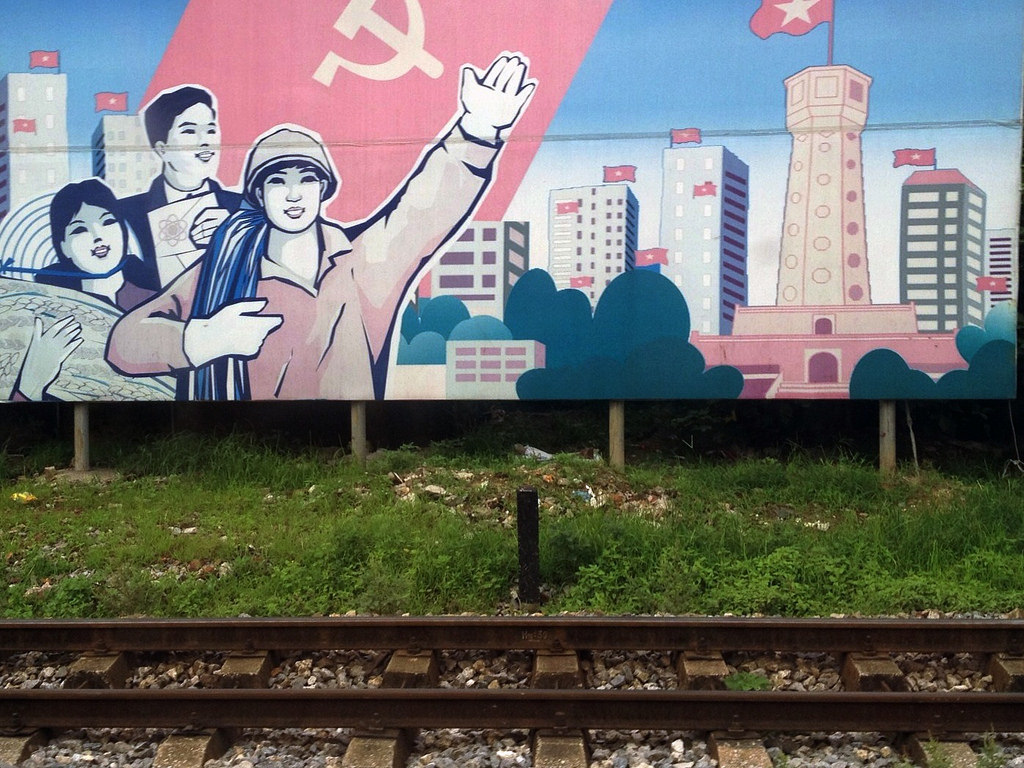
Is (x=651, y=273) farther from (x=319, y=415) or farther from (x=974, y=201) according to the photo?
(x=319, y=415)

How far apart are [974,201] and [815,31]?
2557 millimetres

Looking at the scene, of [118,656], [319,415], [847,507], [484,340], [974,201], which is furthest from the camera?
[319,415]

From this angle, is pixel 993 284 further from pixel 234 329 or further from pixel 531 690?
pixel 234 329

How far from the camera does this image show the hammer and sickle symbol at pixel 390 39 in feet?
32.0

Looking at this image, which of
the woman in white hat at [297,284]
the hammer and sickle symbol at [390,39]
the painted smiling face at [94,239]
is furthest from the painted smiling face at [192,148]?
the hammer and sickle symbol at [390,39]

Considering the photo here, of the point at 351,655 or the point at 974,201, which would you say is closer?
the point at 351,655

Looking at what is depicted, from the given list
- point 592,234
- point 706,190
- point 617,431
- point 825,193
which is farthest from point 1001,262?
point 617,431

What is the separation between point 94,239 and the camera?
10.2m

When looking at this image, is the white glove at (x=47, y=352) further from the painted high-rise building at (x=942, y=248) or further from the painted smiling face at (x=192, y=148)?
the painted high-rise building at (x=942, y=248)

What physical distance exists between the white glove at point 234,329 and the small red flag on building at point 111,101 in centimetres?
267

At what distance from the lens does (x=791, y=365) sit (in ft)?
31.3

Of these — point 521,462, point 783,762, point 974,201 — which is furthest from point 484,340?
point 783,762

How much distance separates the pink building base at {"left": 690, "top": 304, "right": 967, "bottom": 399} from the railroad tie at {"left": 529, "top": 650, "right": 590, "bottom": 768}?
206 inches

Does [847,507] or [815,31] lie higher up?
[815,31]
